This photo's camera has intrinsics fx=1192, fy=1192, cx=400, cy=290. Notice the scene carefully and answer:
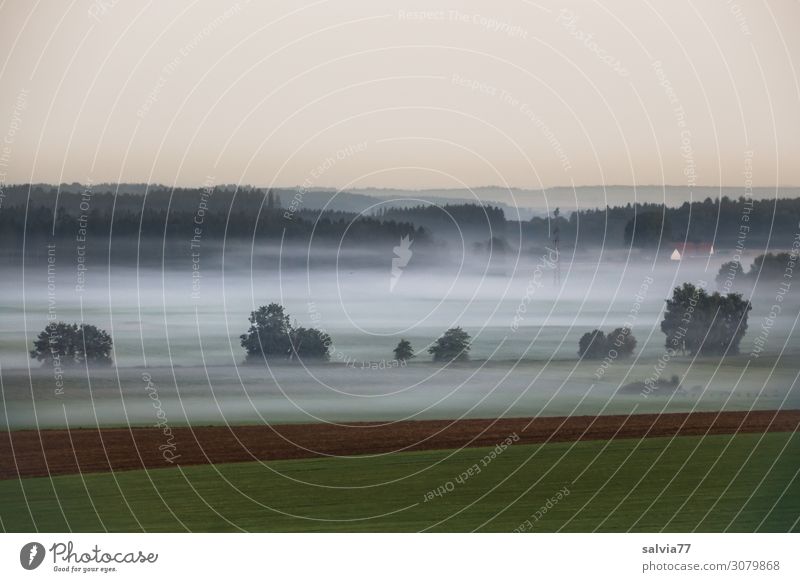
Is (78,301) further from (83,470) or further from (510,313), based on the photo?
(510,313)

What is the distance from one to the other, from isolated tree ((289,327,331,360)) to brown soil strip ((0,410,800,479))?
11.4 inches

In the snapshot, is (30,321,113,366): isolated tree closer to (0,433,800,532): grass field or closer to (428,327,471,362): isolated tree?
(0,433,800,532): grass field

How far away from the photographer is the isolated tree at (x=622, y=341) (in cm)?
479

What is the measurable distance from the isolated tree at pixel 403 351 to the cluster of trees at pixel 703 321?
3.35 ft

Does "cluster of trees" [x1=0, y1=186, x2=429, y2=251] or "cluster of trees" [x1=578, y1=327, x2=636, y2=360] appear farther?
"cluster of trees" [x1=578, y1=327, x2=636, y2=360]

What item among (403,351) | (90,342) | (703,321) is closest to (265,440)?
(403,351)

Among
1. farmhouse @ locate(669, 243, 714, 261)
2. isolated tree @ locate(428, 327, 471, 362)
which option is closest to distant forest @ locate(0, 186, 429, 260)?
isolated tree @ locate(428, 327, 471, 362)

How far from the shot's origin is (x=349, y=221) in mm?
4676

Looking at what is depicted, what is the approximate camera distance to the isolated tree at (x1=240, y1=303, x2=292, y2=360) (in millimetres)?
4684

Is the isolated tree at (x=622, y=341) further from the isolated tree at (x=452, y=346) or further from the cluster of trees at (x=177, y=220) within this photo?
the cluster of trees at (x=177, y=220)

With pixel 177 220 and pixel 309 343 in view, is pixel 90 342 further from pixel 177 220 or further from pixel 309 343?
pixel 309 343

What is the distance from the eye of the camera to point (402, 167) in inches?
184
